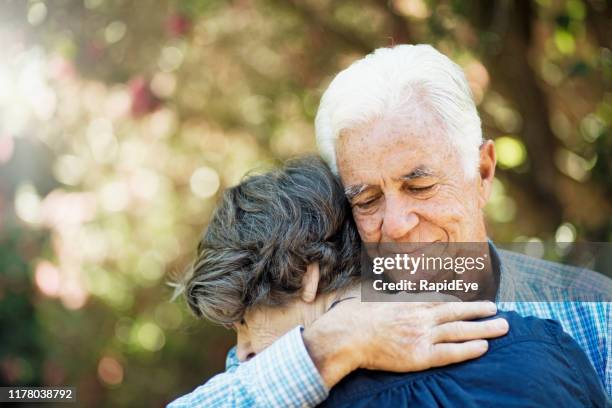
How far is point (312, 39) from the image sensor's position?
16.4ft

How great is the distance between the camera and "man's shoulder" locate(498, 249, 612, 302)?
2.61 m

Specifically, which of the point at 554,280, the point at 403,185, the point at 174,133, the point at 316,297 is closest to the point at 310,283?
the point at 316,297

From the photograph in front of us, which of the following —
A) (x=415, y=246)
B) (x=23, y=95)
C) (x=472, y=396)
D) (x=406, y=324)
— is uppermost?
(x=23, y=95)

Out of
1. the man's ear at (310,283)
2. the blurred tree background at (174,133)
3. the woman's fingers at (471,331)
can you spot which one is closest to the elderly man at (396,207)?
the woman's fingers at (471,331)

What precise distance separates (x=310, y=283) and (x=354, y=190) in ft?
1.03

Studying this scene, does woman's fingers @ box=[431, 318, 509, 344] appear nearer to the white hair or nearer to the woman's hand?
the woman's hand

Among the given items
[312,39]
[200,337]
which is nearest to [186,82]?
[312,39]

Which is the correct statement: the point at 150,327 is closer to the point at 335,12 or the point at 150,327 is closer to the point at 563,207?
the point at 335,12

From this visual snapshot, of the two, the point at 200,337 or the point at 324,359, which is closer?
the point at 324,359

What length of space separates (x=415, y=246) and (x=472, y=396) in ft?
1.99

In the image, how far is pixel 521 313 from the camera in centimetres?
253

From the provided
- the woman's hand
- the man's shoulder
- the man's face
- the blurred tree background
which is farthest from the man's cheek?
the blurred tree background

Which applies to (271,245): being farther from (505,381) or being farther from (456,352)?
(505,381)

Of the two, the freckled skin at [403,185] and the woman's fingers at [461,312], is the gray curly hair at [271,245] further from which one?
the woman's fingers at [461,312]
